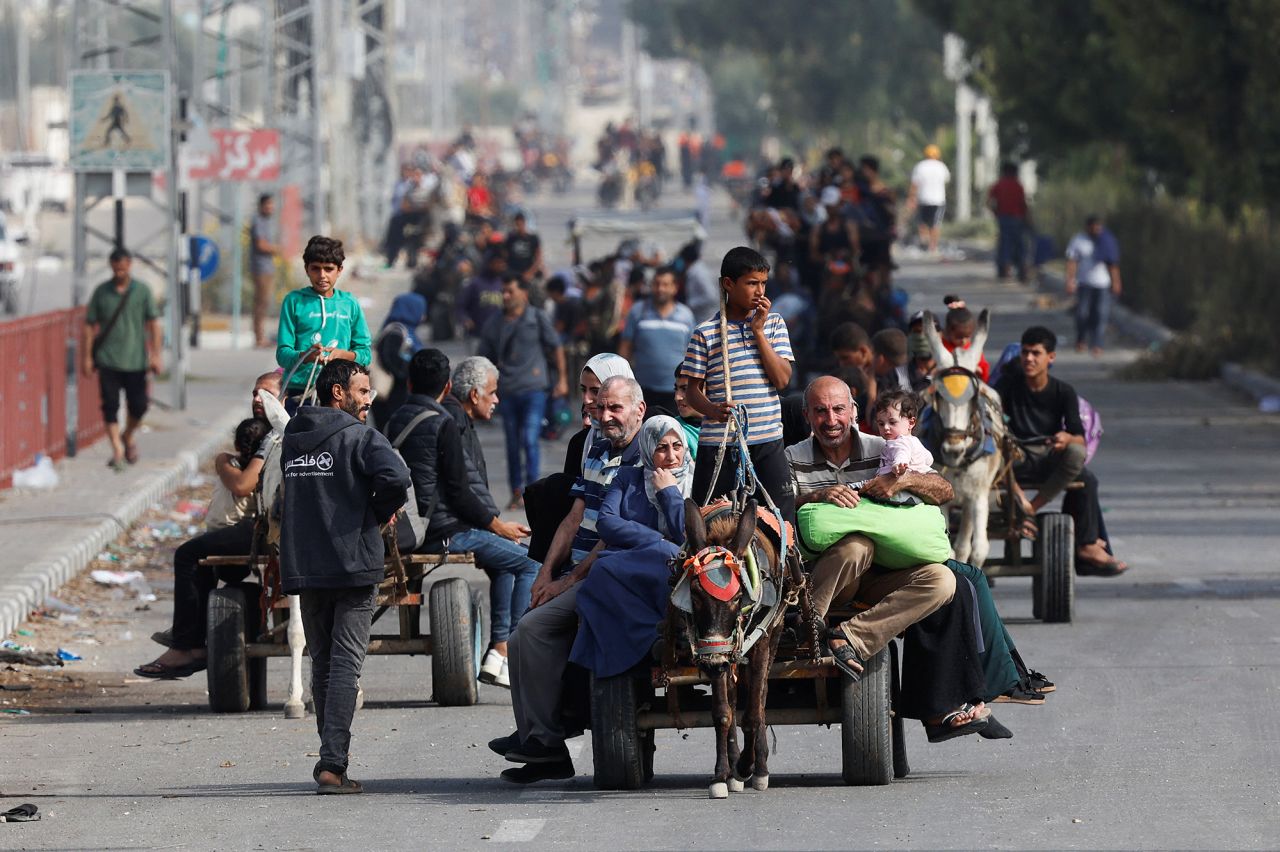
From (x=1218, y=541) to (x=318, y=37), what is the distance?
25.5m

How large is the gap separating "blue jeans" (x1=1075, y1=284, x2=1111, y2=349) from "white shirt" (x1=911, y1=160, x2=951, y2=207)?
12.4 metres

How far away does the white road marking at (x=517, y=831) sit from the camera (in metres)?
8.58

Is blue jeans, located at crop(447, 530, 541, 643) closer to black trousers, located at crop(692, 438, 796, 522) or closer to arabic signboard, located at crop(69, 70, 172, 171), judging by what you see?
black trousers, located at crop(692, 438, 796, 522)

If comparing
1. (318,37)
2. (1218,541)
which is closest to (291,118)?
(318,37)

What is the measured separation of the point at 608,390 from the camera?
945 centimetres

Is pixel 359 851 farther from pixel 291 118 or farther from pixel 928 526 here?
pixel 291 118

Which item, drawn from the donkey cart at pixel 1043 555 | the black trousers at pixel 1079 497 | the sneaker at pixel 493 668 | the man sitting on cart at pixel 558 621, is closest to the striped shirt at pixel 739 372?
the man sitting on cart at pixel 558 621

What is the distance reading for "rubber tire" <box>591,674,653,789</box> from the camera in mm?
9125

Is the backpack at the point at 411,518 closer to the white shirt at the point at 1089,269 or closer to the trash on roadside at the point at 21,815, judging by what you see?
the trash on roadside at the point at 21,815

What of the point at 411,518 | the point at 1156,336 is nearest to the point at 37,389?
the point at 411,518

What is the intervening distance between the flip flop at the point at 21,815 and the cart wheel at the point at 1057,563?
21.2ft

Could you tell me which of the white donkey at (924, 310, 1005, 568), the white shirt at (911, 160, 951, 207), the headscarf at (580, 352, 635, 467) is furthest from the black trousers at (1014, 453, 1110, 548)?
→ the white shirt at (911, 160, 951, 207)

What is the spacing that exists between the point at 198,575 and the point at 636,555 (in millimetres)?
3426

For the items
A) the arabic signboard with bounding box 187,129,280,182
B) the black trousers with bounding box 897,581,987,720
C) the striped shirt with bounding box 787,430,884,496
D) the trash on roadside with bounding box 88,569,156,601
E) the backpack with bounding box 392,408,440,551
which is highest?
the arabic signboard with bounding box 187,129,280,182
